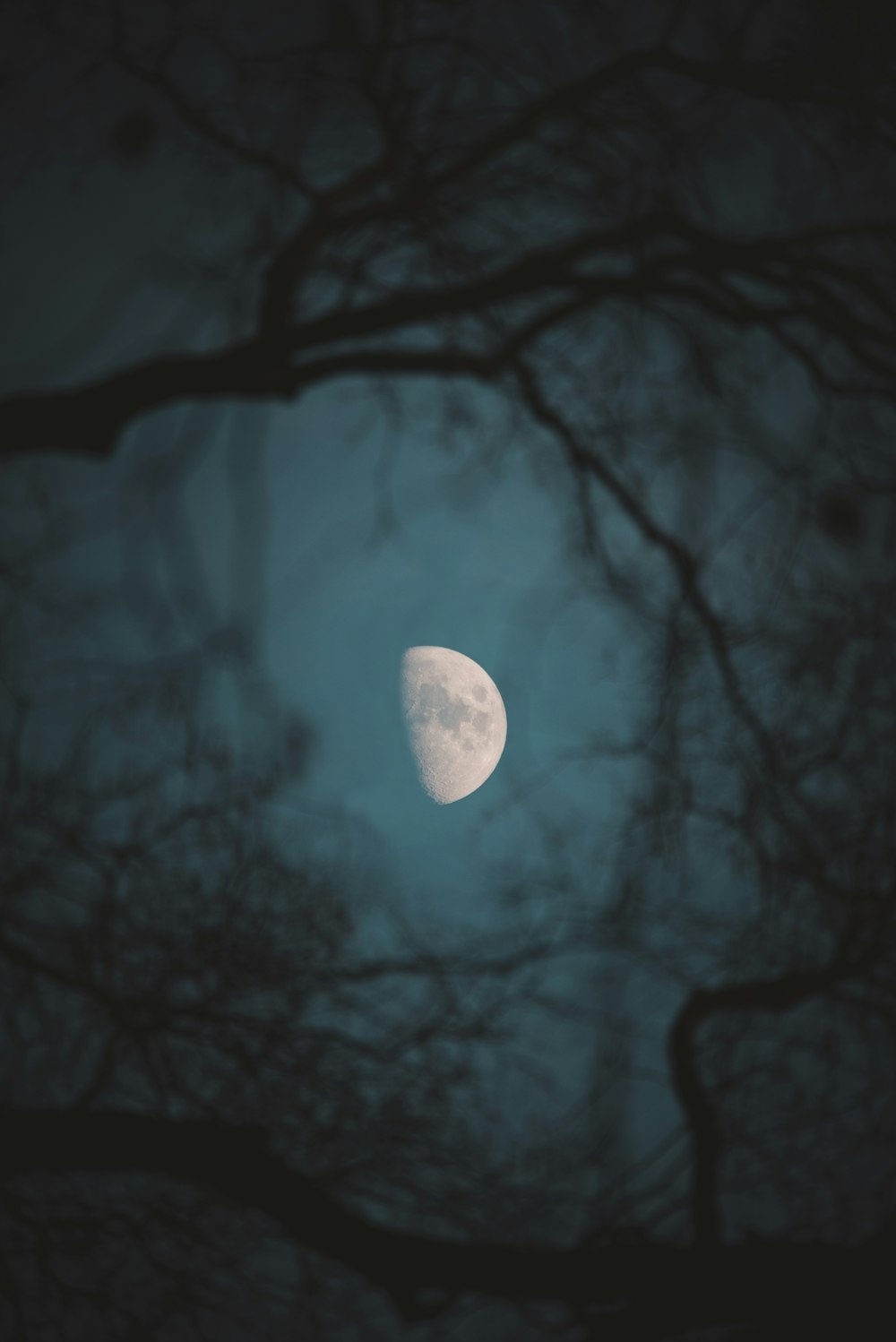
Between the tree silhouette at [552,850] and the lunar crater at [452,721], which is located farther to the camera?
the lunar crater at [452,721]

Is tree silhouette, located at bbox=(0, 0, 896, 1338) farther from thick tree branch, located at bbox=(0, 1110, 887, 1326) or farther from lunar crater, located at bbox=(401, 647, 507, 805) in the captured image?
lunar crater, located at bbox=(401, 647, 507, 805)

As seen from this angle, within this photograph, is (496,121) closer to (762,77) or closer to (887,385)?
(762,77)

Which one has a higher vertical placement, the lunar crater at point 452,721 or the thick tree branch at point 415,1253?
the lunar crater at point 452,721

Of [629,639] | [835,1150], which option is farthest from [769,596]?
[835,1150]

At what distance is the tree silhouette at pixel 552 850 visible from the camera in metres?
1.88

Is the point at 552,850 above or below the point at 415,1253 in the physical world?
Result: above

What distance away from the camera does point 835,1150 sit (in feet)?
6.82

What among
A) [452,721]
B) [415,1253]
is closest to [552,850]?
[452,721]

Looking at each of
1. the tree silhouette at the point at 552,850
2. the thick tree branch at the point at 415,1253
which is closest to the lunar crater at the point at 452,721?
the tree silhouette at the point at 552,850

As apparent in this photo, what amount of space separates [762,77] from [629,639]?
4.32ft

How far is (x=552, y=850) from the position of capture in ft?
6.98

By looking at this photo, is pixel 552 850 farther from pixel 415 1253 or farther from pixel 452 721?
pixel 415 1253

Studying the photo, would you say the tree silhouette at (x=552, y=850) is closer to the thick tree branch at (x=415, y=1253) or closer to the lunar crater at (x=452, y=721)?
the thick tree branch at (x=415, y=1253)

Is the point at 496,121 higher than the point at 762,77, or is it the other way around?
the point at 762,77
